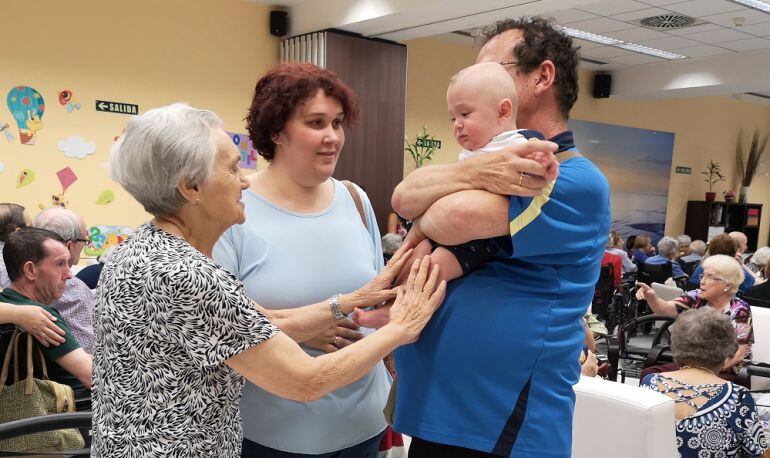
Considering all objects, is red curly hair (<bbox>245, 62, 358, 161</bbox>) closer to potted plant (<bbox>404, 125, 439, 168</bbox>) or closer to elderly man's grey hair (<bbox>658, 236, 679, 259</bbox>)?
elderly man's grey hair (<bbox>658, 236, 679, 259</bbox>)

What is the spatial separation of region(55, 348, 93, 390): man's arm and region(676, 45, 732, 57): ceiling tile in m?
9.50

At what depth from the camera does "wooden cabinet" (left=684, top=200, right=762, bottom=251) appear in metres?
13.7

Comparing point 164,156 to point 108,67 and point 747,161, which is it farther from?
point 747,161

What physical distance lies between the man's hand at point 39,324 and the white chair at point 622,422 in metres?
2.01

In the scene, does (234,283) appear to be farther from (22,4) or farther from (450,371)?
(22,4)

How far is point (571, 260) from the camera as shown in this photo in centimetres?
133

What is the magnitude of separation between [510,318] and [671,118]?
1370cm

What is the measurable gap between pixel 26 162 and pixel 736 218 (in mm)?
13652

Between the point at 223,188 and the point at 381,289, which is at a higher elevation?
the point at 223,188

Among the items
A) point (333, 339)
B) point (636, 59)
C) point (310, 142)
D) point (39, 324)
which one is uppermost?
point (636, 59)

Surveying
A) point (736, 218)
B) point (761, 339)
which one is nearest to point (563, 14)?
point (761, 339)

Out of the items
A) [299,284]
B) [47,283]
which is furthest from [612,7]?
[299,284]

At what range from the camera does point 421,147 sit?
9.67m

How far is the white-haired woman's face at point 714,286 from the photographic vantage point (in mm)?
4445
